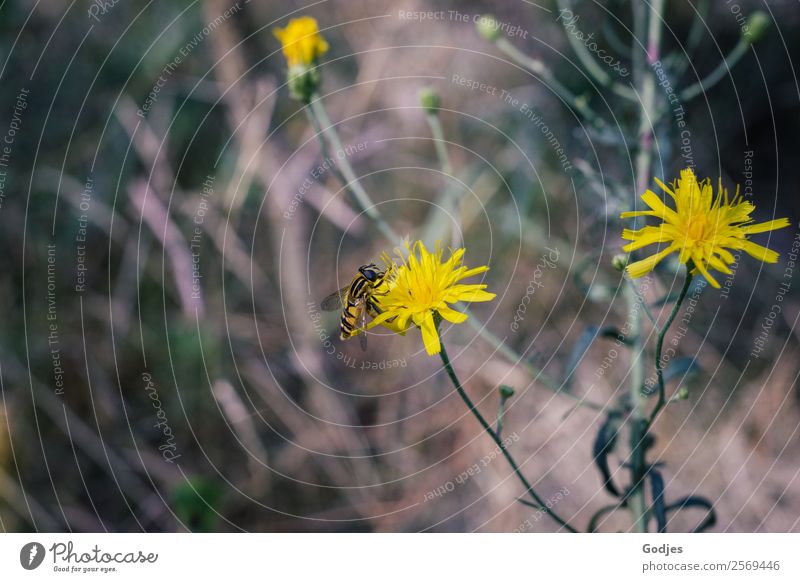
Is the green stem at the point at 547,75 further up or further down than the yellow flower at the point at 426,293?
further up

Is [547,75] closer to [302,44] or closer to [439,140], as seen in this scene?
[439,140]

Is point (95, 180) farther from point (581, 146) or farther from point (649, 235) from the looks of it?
point (649, 235)

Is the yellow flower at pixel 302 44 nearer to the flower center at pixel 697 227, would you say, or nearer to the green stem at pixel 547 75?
the green stem at pixel 547 75

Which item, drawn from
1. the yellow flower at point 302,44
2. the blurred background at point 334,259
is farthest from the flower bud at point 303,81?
the blurred background at point 334,259

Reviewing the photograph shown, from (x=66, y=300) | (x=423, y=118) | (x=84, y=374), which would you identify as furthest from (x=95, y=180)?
(x=423, y=118)

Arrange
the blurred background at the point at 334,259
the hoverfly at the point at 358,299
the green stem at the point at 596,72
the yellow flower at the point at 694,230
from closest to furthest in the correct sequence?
the yellow flower at the point at 694,230, the hoverfly at the point at 358,299, the green stem at the point at 596,72, the blurred background at the point at 334,259

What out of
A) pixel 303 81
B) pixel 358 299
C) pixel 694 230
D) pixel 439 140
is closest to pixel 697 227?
pixel 694 230
